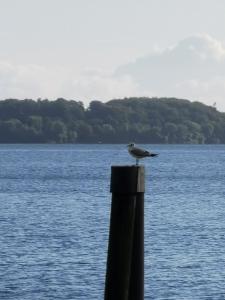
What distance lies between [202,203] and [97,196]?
14.6 meters

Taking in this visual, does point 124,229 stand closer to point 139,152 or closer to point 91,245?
point 139,152

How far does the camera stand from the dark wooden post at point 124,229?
13.3 m

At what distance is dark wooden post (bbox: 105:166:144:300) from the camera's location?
1329cm

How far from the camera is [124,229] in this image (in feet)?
43.6

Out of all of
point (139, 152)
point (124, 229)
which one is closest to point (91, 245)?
point (139, 152)

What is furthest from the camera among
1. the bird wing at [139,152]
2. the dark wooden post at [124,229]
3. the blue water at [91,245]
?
the blue water at [91,245]

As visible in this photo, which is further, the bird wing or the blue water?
the blue water

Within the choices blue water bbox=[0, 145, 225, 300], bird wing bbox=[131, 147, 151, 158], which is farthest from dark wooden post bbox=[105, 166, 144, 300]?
blue water bbox=[0, 145, 225, 300]

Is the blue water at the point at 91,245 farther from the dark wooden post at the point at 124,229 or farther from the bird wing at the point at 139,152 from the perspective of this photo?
the dark wooden post at the point at 124,229

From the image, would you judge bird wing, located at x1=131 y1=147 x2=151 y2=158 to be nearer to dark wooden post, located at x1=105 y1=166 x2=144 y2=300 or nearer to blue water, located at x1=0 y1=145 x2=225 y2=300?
dark wooden post, located at x1=105 y1=166 x2=144 y2=300

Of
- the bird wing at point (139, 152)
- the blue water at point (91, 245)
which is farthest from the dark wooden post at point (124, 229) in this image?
the blue water at point (91, 245)

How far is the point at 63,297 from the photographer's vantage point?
123 feet

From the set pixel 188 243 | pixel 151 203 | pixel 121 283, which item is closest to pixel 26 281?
pixel 188 243

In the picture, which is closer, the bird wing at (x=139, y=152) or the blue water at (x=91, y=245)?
the bird wing at (x=139, y=152)
